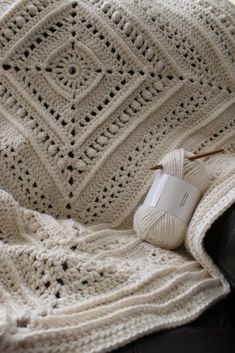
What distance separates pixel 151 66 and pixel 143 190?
320mm

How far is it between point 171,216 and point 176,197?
0.15 ft

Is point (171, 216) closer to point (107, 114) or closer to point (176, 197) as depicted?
point (176, 197)

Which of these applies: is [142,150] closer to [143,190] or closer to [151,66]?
[143,190]

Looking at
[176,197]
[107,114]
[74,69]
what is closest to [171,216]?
[176,197]

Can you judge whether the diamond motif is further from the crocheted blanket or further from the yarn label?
the yarn label

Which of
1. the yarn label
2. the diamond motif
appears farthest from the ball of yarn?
the diamond motif

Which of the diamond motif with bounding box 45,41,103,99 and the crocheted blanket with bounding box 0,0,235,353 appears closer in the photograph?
the crocheted blanket with bounding box 0,0,235,353

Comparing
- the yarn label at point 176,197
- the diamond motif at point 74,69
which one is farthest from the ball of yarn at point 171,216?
the diamond motif at point 74,69

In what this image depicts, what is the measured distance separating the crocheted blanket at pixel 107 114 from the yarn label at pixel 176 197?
1.1 inches

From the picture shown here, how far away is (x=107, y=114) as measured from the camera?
3.97 feet

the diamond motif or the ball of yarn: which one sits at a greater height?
the diamond motif

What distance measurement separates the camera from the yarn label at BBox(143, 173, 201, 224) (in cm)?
108

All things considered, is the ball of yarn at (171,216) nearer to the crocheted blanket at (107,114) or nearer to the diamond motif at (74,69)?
the crocheted blanket at (107,114)

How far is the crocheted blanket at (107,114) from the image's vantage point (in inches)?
42.5
